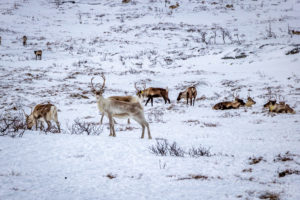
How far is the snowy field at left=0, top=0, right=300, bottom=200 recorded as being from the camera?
3.78 metres

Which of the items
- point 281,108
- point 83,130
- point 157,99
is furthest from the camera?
point 157,99

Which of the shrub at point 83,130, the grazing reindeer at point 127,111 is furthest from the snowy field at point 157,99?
the grazing reindeer at point 127,111

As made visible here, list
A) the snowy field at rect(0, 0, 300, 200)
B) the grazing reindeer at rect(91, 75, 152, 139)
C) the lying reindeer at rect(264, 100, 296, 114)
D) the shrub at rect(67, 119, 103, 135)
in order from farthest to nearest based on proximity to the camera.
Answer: the lying reindeer at rect(264, 100, 296, 114), the shrub at rect(67, 119, 103, 135), the grazing reindeer at rect(91, 75, 152, 139), the snowy field at rect(0, 0, 300, 200)

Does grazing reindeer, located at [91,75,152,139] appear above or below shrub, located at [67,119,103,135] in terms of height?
above

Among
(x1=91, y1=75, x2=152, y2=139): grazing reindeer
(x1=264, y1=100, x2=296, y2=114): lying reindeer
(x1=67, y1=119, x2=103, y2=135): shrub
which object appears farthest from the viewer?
(x1=264, y1=100, x2=296, y2=114): lying reindeer

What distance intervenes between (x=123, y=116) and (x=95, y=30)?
44036 mm

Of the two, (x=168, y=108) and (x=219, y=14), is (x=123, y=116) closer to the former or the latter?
(x=168, y=108)

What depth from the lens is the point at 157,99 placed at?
68.1 ft

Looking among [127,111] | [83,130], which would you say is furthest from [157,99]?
[127,111]

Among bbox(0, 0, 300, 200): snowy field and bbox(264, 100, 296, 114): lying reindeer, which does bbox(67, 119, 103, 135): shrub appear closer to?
bbox(0, 0, 300, 200): snowy field

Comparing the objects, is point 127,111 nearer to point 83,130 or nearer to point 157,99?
point 83,130

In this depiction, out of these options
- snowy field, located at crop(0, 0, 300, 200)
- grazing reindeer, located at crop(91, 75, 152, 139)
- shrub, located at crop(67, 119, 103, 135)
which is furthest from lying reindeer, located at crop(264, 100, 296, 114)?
shrub, located at crop(67, 119, 103, 135)

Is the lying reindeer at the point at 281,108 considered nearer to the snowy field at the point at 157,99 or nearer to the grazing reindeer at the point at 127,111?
the snowy field at the point at 157,99

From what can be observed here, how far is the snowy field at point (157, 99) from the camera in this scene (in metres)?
3.78
